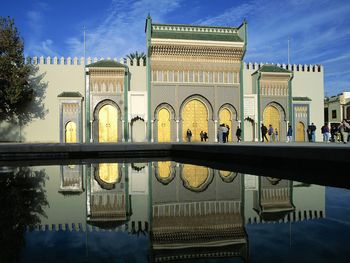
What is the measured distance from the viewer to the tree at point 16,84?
20656mm

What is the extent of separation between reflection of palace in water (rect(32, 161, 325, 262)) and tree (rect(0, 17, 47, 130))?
1711 cm

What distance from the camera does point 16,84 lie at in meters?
20.5

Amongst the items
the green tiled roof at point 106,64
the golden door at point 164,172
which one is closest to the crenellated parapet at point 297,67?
the green tiled roof at point 106,64

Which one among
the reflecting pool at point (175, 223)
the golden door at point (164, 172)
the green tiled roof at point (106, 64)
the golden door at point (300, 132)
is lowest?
the golden door at point (164, 172)

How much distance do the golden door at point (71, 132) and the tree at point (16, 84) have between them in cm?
197

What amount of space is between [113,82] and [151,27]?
14.9 ft

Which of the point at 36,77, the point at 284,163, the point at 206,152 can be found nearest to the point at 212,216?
the point at 284,163

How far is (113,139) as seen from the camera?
863 inches

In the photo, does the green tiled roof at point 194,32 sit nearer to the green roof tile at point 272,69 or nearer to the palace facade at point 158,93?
the palace facade at point 158,93

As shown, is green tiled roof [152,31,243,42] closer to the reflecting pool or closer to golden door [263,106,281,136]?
golden door [263,106,281,136]

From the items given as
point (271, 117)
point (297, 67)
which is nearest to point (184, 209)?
point (271, 117)

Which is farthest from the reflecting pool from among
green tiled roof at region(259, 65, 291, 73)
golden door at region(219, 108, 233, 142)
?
green tiled roof at region(259, 65, 291, 73)

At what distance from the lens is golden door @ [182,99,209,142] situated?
22.4 meters

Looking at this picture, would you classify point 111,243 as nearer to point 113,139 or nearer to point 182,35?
point 113,139
